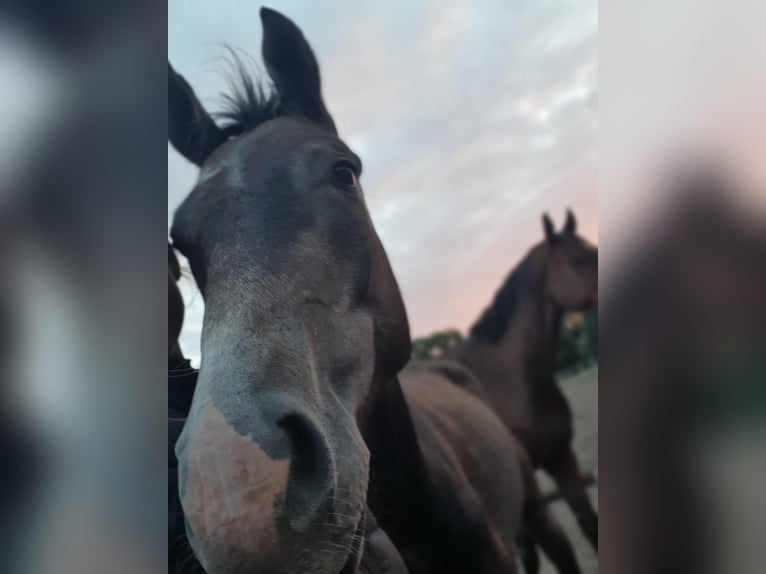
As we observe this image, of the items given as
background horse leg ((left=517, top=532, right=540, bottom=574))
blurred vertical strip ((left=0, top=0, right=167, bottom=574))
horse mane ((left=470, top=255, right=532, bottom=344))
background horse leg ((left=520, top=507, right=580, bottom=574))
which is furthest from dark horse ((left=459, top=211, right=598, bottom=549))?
blurred vertical strip ((left=0, top=0, right=167, bottom=574))

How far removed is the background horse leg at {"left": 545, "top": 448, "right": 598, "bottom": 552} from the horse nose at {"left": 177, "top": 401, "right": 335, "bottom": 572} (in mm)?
1053

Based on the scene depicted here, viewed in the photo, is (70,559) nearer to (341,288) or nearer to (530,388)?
(341,288)

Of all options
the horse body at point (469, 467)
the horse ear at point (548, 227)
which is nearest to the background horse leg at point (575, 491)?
the horse body at point (469, 467)

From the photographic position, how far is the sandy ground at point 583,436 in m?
1.41

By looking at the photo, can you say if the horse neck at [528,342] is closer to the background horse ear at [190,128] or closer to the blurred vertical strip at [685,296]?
the blurred vertical strip at [685,296]

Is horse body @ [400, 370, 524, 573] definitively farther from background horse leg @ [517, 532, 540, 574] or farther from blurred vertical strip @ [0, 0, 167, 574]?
blurred vertical strip @ [0, 0, 167, 574]

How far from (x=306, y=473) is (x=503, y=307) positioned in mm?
992

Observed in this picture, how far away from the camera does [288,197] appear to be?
110 cm

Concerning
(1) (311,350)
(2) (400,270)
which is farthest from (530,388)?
(1) (311,350)

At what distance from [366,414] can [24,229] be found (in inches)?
27.5

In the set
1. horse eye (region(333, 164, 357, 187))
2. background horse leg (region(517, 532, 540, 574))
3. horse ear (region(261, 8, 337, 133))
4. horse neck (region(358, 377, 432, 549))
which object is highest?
horse ear (region(261, 8, 337, 133))

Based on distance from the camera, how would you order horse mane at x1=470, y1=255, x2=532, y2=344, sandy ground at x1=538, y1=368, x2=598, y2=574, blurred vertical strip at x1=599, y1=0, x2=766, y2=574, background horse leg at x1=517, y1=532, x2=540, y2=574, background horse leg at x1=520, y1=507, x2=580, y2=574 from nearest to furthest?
blurred vertical strip at x1=599, y1=0, x2=766, y2=574, sandy ground at x1=538, y1=368, x2=598, y2=574, horse mane at x1=470, y1=255, x2=532, y2=344, background horse leg at x1=520, y1=507, x2=580, y2=574, background horse leg at x1=517, y1=532, x2=540, y2=574

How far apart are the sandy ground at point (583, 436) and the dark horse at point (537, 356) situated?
0.12ft

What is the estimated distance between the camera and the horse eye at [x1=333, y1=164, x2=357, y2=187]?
1.21 meters
